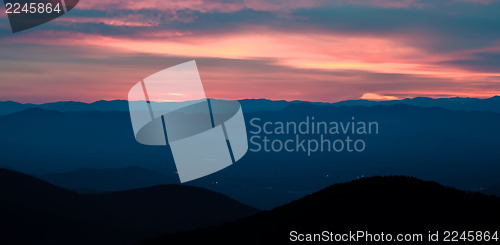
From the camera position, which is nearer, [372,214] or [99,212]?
[372,214]

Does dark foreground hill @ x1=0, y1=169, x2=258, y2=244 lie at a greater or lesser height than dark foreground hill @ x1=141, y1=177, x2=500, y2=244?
lesser

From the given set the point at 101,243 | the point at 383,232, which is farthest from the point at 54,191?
the point at 383,232

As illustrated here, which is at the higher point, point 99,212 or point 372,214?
point 372,214

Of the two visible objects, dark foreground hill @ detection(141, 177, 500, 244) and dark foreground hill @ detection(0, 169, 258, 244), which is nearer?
dark foreground hill @ detection(141, 177, 500, 244)

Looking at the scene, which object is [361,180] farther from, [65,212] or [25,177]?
[25,177]
